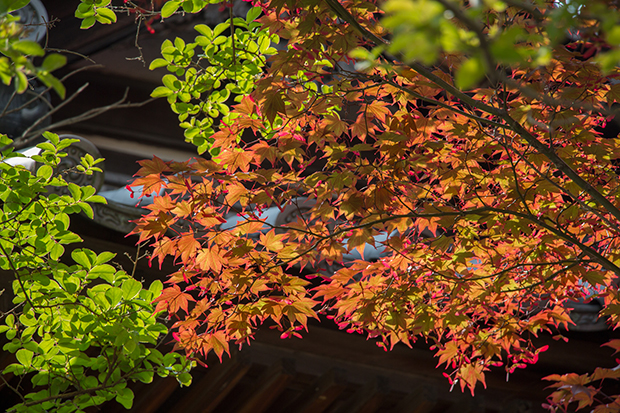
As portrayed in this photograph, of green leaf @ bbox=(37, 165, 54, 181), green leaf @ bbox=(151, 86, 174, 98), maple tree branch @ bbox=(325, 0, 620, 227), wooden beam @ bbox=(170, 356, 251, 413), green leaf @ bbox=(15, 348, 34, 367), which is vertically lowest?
wooden beam @ bbox=(170, 356, 251, 413)

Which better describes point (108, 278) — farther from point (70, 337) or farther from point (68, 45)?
point (68, 45)

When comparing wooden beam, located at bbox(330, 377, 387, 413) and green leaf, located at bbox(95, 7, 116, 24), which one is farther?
wooden beam, located at bbox(330, 377, 387, 413)

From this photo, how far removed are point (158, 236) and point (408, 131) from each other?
41.7 inches

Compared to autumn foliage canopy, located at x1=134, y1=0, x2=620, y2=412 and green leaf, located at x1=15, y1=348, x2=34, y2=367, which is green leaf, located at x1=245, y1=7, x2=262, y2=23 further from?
green leaf, located at x1=15, y1=348, x2=34, y2=367

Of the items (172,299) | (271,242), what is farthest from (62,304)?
(271,242)

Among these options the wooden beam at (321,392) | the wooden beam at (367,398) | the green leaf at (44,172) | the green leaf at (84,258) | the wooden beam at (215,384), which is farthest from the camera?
the wooden beam at (367,398)

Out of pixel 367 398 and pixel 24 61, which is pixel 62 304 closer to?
pixel 24 61

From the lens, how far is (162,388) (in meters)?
3.12

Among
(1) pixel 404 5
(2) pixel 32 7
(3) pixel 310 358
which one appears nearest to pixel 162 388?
(3) pixel 310 358

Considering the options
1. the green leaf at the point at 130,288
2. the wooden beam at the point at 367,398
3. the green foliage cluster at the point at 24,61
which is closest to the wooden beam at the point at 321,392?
the wooden beam at the point at 367,398

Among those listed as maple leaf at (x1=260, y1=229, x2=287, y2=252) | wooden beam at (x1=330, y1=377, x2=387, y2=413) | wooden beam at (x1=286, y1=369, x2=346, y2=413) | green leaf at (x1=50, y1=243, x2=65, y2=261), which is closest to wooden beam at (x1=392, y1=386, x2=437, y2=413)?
wooden beam at (x1=330, y1=377, x2=387, y2=413)

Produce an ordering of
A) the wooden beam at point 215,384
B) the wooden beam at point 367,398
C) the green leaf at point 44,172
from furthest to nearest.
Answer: the wooden beam at point 367,398 → the wooden beam at point 215,384 → the green leaf at point 44,172

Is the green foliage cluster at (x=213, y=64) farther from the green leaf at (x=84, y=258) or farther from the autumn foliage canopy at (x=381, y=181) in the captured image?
the green leaf at (x=84, y=258)

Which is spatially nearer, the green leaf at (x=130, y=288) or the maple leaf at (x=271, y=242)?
the green leaf at (x=130, y=288)
